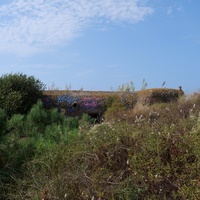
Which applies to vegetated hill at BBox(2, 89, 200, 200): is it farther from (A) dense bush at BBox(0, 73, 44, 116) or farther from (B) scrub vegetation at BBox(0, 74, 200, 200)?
(A) dense bush at BBox(0, 73, 44, 116)

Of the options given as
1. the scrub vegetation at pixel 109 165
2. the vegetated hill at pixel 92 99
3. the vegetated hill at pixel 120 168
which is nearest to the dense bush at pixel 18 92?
the vegetated hill at pixel 92 99

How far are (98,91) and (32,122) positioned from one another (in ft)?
20.0

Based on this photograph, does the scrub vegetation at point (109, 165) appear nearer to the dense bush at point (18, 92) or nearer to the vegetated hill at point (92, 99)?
the dense bush at point (18, 92)

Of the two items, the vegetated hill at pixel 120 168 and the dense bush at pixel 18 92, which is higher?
the dense bush at pixel 18 92

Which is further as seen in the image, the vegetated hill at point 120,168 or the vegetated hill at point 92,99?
the vegetated hill at point 92,99

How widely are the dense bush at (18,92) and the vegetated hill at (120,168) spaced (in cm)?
672

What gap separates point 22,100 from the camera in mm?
12406

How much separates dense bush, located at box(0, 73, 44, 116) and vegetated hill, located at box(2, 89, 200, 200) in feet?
22.0

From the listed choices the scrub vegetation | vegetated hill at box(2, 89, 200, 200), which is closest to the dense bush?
the scrub vegetation

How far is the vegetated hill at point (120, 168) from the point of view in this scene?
433cm

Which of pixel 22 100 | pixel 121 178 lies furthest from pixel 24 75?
pixel 121 178

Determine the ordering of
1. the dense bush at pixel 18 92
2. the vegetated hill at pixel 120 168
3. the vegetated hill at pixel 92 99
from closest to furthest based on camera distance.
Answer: the vegetated hill at pixel 120 168 < the dense bush at pixel 18 92 < the vegetated hill at pixel 92 99

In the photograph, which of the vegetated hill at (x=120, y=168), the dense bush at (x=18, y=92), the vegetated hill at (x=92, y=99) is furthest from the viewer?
the vegetated hill at (x=92, y=99)

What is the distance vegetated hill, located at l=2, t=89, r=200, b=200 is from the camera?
433 centimetres
